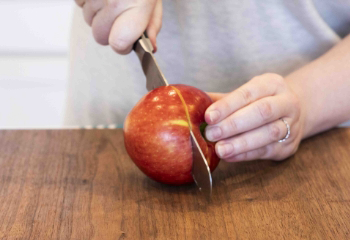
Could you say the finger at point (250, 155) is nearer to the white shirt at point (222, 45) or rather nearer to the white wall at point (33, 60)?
the white shirt at point (222, 45)

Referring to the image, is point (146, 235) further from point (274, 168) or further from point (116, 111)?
point (116, 111)

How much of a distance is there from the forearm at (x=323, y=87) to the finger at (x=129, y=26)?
385mm

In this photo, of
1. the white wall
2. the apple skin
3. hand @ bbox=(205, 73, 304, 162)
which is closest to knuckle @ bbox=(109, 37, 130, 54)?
the apple skin

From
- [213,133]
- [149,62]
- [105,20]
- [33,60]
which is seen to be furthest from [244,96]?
[33,60]

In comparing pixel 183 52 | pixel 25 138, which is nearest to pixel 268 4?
pixel 183 52

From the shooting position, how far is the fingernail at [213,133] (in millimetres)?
845

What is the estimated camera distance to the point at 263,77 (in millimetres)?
925

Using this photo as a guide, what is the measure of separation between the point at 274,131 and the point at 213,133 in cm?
15

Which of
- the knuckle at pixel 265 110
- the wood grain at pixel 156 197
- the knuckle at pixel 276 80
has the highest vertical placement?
the knuckle at pixel 276 80

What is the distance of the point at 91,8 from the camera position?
101 cm

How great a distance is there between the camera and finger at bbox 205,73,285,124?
0.84m

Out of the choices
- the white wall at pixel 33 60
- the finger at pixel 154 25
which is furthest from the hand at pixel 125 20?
the white wall at pixel 33 60

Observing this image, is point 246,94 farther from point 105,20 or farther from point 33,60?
point 33,60

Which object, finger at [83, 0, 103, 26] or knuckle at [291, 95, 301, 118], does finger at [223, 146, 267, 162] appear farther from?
finger at [83, 0, 103, 26]
